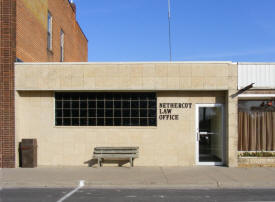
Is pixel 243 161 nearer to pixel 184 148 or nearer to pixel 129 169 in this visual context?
pixel 184 148

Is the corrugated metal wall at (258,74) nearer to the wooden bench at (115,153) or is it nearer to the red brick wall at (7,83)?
the wooden bench at (115,153)

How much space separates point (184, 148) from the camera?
33.7ft

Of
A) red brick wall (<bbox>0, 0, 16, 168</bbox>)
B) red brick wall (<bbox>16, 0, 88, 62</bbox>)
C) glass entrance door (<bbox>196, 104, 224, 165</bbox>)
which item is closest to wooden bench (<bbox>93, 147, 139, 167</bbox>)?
glass entrance door (<bbox>196, 104, 224, 165</bbox>)

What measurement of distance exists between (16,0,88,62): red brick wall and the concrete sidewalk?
4.81 meters

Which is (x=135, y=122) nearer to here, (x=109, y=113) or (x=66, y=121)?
(x=109, y=113)

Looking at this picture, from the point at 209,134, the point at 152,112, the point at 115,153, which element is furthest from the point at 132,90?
the point at 209,134

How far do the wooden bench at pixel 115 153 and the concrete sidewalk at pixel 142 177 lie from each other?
41 centimetres

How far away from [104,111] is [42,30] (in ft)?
20.3

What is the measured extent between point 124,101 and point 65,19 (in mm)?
10377

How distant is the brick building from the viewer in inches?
390
